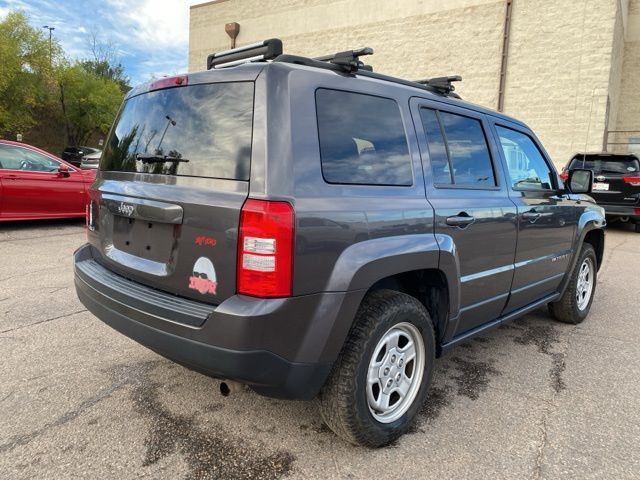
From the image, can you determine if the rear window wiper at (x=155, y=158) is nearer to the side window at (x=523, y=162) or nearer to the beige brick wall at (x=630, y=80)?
the side window at (x=523, y=162)

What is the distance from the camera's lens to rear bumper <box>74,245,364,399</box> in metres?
1.96

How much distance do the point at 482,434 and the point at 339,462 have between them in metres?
0.85

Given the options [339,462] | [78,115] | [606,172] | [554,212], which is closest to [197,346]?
[339,462]

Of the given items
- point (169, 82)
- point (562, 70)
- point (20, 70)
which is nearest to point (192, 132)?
point (169, 82)

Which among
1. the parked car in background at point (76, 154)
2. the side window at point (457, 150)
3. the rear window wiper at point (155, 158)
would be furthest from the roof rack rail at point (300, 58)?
the parked car in background at point (76, 154)

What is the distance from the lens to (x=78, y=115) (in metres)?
31.9

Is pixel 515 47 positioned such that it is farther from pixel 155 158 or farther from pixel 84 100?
pixel 84 100

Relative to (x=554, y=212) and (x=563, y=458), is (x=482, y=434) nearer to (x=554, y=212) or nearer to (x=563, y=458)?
(x=563, y=458)

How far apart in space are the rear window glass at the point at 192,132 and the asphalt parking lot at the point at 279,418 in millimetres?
1364

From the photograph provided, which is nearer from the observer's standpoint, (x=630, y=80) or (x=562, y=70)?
(x=562, y=70)

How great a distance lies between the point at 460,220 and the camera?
2.77 metres

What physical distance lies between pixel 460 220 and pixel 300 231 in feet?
3.96

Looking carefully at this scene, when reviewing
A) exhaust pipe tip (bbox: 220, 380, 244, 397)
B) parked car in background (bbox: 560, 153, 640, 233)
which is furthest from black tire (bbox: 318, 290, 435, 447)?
parked car in background (bbox: 560, 153, 640, 233)

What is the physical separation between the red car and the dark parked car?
607cm
